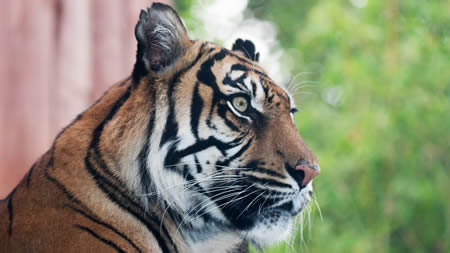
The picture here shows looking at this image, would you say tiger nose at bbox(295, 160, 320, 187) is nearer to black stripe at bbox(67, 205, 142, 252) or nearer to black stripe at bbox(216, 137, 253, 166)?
black stripe at bbox(216, 137, 253, 166)

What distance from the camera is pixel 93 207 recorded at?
0.61m

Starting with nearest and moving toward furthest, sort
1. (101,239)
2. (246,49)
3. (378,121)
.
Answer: (101,239), (246,49), (378,121)

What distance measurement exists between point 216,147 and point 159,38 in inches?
5.6

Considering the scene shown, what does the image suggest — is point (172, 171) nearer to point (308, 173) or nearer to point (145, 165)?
point (145, 165)

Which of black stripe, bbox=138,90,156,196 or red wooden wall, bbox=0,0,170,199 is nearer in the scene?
black stripe, bbox=138,90,156,196

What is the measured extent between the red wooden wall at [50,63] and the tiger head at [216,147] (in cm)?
31

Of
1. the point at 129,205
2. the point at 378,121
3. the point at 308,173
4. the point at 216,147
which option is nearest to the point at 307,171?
the point at 308,173

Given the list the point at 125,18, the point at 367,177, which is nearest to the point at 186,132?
the point at 125,18

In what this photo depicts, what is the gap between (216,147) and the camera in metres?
0.62

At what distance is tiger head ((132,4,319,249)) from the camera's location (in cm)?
60

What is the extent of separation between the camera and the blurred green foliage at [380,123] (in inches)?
79.9

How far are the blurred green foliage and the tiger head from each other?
1.29 meters

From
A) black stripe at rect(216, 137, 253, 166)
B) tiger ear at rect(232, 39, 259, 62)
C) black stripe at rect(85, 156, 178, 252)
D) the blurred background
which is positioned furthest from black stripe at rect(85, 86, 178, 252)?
the blurred background

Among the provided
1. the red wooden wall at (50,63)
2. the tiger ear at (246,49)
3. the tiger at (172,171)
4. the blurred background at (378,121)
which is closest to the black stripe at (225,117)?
the tiger at (172,171)
